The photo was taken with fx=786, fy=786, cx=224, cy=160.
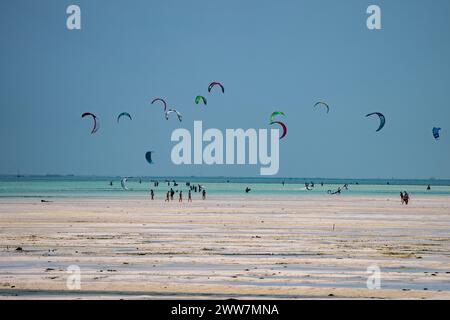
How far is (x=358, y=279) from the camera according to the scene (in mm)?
15305

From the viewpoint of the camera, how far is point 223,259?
18.8 metres

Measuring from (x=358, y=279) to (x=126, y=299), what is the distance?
505 cm

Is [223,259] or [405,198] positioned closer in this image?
[223,259]

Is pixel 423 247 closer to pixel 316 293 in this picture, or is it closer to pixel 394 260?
pixel 394 260

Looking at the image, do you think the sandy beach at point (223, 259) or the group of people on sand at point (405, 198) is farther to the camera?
the group of people on sand at point (405, 198)

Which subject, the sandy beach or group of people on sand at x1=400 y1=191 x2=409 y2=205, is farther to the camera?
group of people on sand at x1=400 y1=191 x2=409 y2=205

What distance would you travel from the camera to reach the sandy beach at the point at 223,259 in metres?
13.7

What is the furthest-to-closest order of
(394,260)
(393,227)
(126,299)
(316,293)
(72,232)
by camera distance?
(393,227), (72,232), (394,260), (316,293), (126,299)

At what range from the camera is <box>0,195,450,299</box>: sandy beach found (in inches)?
539
